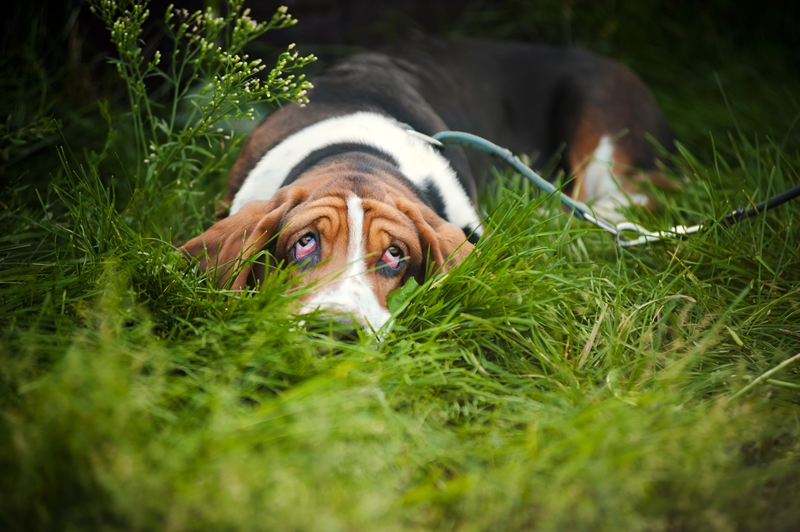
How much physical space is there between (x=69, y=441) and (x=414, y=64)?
321 cm

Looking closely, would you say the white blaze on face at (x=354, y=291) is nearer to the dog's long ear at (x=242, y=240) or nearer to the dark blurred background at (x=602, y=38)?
the dog's long ear at (x=242, y=240)

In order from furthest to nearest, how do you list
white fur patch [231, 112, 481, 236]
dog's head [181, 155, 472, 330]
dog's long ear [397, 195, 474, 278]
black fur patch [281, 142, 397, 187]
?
white fur patch [231, 112, 481, 236]
black fur patch [281, 142, 397, 187]
dog's long ear [397, 195, 474, 278]
dog's head [181, 155, 472, 330]

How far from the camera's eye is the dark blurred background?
14.3 feet

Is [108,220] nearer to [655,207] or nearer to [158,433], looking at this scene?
[158,433]

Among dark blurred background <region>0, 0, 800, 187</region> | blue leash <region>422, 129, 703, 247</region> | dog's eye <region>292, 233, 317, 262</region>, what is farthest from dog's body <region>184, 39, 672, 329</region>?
dark blurred background <region>0, 0, 800, 187</region>

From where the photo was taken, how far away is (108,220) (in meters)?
2.50

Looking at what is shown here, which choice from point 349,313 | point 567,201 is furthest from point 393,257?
point 567,201

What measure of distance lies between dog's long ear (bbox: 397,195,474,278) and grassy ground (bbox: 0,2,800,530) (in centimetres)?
13

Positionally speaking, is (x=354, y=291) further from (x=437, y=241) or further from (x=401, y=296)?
(x=437, y=241)

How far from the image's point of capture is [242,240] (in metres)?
2.53

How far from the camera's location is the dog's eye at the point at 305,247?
254 centimetres

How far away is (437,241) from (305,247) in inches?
20.2

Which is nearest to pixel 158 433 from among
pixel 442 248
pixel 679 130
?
pixel 442 248

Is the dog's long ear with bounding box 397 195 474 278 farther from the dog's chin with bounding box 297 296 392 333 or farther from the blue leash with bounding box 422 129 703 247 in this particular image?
the blue leash with bounding box 422 129 703 247
